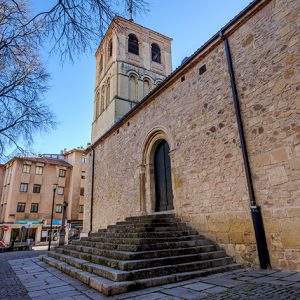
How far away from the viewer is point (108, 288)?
3.83 m

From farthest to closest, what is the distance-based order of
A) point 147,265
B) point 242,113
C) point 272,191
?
point 242,113
point 272,191
point 147,265

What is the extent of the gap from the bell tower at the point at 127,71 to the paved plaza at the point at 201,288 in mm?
13535

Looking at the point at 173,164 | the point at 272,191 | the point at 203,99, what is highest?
the point at 203,99

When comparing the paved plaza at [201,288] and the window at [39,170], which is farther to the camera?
the window at [39,170]

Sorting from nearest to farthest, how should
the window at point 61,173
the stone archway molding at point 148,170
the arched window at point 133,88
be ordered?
the stone archway molding at point 148,170, the arched window at point 133,88, the window at point 61,173

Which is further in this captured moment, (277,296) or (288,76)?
(288,76)

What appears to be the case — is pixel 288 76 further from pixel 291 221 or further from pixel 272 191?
pixel 291 221

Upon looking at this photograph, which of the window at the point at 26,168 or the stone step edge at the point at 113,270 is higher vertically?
the window at the point at 26,168

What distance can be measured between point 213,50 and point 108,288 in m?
6.47

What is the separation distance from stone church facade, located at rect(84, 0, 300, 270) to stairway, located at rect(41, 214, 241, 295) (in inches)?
21.8

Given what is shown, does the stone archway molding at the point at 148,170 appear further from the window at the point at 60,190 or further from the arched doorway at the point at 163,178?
the window at the point at 60,190

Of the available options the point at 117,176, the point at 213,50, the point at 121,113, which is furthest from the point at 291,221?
the point at 121,113

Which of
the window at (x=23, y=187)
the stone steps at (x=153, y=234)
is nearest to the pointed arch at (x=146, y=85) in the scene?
the stone steps at (x=153, y=234)

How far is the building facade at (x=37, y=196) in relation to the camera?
27.5 m
